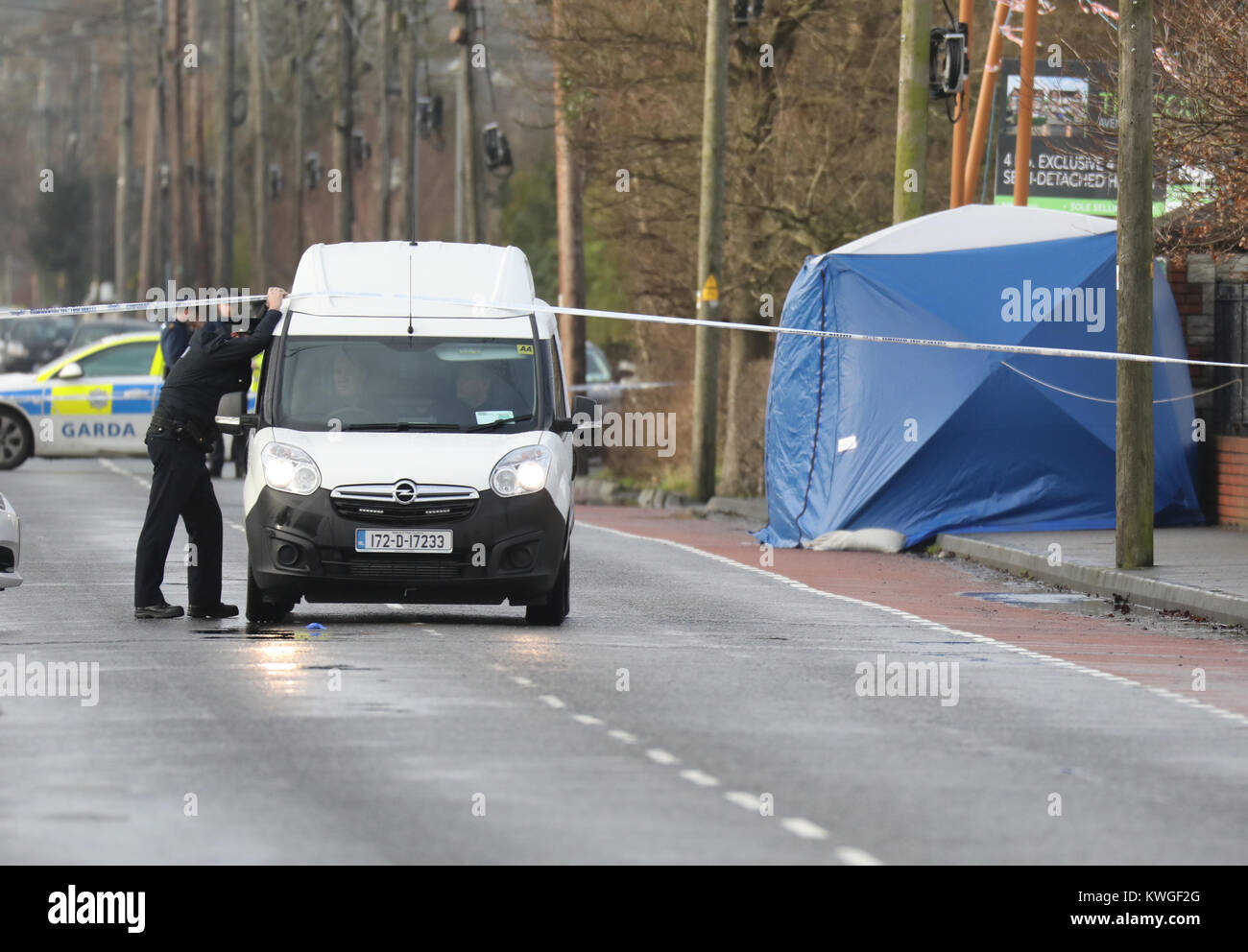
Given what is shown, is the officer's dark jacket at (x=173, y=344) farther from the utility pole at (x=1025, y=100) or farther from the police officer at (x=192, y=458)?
the utility pole at (x=1025, y=100)

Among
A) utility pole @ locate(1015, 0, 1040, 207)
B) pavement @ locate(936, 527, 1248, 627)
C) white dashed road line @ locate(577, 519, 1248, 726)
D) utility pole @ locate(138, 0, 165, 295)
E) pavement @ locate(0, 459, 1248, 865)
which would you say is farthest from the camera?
utility pole @ locate(138, 0, 165, 295)

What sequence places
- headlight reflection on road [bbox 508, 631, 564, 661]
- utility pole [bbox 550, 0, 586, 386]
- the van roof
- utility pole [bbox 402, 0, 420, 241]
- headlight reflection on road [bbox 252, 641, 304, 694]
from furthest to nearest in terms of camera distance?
1. utility pole [bbox 402, 0, 420, 241]
2. utility pole [bbox 550, 0, 586, 386]
3. the van roof
4. headlight reflection on road [bbox 508, 631, 564, 661]
5. headlight reflection on road [bbox 252, 641, 304, 694]

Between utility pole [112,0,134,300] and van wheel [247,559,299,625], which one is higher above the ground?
utility pole [112,0,134,300]

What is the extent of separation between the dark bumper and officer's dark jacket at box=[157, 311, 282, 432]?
3.18 ft

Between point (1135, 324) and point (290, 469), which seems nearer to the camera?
point (290, 469)

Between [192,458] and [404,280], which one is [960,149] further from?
[192,458]

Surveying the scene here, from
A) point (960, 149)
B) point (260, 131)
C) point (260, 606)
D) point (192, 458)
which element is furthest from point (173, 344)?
point (260, 131)

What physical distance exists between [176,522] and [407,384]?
159 centimetres

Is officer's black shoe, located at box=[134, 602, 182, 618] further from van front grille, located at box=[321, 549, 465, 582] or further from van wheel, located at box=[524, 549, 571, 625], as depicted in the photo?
van wheel, located at box=[524, 549, 571, 625]

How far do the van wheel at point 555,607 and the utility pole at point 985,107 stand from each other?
50.2 feet

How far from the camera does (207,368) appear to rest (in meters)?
15.0

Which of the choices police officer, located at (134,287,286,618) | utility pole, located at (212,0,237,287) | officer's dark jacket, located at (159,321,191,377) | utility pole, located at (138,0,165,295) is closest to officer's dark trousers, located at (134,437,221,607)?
police officer, located at (134,287,286,618)

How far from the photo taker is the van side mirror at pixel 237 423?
14.7m

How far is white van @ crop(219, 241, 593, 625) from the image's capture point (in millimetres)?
14156
